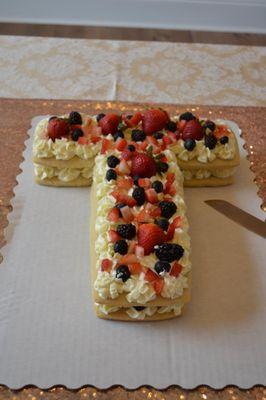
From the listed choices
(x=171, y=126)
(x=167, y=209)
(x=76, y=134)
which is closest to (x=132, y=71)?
(x=171, y=126)

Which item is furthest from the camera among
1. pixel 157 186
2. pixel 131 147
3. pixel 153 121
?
pixel 153 121

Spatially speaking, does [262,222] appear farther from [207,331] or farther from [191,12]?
[191,12]

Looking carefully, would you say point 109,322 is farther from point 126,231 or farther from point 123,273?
point 126,231

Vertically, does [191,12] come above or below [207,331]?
above

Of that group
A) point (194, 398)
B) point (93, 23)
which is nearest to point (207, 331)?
point (194, 398)

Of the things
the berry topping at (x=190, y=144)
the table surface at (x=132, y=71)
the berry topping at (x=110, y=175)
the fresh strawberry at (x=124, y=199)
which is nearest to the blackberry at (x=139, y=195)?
the fresh strawberry at (x=124, y=199)

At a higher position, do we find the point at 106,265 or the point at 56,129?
the point at 56,129

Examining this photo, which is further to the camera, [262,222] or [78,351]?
[262,222]

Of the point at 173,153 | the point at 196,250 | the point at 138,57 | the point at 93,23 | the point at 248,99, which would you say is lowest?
the point at 196,250

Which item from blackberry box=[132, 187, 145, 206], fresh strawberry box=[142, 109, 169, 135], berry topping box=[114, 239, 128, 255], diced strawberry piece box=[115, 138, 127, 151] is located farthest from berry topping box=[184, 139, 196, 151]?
berry topping box=[114, 239, 128, 255]
